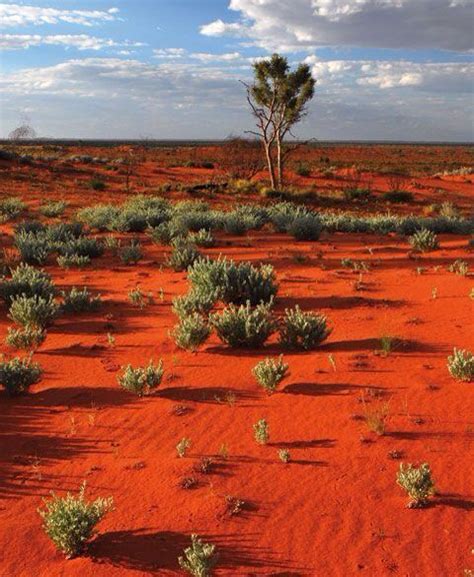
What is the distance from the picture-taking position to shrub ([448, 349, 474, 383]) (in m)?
5.95

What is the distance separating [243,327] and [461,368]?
254 cm

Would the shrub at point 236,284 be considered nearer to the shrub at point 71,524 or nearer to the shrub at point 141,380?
the shrub at point 141,380

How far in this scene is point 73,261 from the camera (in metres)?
12.6

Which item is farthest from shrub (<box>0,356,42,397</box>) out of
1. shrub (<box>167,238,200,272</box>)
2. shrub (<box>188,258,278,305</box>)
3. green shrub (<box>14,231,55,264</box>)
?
green shrub (<box>14,231,55,264</box>)

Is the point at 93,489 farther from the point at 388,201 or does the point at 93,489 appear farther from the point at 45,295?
the point at 388,201

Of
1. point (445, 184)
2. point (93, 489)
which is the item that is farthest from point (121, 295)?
point (445, 184)

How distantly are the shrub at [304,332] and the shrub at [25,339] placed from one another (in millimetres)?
3067

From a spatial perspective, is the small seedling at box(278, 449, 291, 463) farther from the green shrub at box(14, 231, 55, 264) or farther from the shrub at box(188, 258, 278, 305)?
the green shrub at box(14, 231, 55, 264)

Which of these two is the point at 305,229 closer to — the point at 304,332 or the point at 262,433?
the point at 304,332

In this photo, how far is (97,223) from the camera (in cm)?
1784

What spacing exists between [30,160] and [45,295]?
111 feet

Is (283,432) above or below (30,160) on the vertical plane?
below

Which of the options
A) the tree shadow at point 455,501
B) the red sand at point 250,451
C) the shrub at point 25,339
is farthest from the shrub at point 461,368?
the shrub at point 25,339

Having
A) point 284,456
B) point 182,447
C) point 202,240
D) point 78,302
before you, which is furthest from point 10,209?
point 284,456
